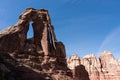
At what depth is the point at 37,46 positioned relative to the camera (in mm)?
58812

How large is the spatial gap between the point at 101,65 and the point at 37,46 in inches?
3207

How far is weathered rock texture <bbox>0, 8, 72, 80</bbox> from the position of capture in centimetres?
5331

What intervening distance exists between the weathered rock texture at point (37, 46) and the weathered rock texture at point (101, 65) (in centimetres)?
5803

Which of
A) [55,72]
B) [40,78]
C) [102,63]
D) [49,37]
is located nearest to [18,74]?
[40,78]

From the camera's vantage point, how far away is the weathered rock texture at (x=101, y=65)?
409 feet

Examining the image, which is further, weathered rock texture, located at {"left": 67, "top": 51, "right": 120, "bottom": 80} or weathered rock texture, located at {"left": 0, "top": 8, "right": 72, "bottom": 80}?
weathered rock texture, located at {"left": 67, "top": 51, "right": 120, "bottom": 80}

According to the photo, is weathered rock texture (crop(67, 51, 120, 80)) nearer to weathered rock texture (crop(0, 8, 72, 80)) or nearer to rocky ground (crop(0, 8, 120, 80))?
rocky ground (crop(0, 8, 120, 80))

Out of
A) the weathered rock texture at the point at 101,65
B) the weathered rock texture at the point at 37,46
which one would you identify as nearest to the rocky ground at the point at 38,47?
the weathered rock texture at the point at 37,46

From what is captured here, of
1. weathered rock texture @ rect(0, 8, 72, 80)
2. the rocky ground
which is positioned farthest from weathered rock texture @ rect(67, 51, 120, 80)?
weathered rock texture @ rect(0, 8, 72, 80)

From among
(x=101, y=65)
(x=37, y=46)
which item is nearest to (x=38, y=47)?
(x=37, y=46)

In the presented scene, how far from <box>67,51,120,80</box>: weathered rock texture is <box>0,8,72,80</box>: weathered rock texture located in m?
58.0

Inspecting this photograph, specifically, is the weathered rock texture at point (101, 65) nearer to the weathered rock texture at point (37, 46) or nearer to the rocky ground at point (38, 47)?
the rocky ground at point (38, 47)

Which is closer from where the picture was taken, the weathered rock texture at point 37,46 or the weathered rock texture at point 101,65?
the weathered rock texture at point 37,46

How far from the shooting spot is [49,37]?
6188 cm
